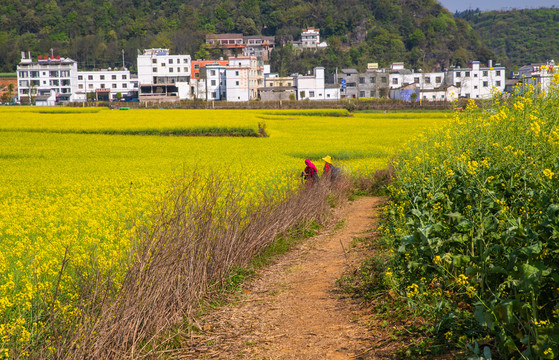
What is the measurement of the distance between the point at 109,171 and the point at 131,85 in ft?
310

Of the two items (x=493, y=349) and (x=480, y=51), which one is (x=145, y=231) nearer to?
(x=493, y=349)

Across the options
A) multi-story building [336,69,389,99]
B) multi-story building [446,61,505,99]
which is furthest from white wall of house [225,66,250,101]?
multi-story building [446,61,505,99]

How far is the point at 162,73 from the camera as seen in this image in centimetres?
10469

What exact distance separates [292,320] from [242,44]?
151m

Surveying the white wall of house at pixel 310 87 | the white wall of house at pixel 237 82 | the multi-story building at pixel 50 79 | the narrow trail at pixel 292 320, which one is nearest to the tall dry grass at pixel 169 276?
the narrow trail at pixel 292 320

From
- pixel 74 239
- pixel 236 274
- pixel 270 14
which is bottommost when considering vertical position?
pixel 236 274

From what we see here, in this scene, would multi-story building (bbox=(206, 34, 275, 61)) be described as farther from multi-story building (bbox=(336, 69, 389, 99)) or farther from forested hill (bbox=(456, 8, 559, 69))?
forested hill (bbox=(456, 8, 559, 69))

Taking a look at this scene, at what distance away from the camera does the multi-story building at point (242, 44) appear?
148 m

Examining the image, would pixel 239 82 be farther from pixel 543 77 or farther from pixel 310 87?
pixel 543 77

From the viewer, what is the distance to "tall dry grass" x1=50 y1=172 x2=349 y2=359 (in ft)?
17.0

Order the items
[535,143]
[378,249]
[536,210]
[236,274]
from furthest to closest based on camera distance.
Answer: [378,249] → [236,274] → [535,143] → [536,210]

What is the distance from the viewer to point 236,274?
8648 millimetres

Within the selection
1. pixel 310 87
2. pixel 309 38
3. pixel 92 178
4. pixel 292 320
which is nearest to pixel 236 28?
pixel 309 38

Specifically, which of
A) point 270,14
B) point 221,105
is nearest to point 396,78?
point 221,105
